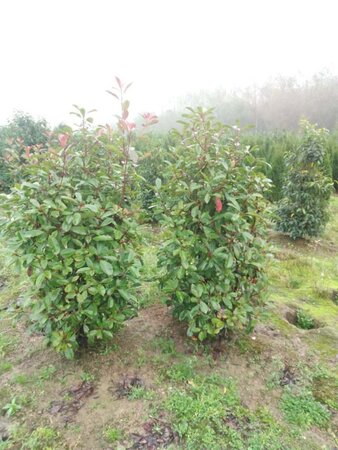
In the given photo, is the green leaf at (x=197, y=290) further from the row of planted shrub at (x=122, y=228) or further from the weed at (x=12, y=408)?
the weed at (x=12, y=408)

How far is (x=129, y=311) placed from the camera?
225cm

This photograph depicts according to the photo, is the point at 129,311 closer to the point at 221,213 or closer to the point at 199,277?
the point at 199,277

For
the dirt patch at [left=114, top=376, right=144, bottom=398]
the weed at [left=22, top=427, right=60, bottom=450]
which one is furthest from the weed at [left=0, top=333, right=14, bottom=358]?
the dirt patch at [left=114, top=376, right=144, bottom=398]

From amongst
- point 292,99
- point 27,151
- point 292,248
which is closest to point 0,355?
point 27,151

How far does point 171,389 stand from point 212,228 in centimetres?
108

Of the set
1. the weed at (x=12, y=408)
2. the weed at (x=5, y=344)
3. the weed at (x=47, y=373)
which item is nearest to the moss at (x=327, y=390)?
the weed at (x=47, y=373)

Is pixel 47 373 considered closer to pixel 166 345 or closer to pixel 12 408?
pixel 12 408

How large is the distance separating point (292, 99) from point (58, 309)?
25.1 metres

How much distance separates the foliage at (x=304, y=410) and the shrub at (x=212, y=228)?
561mm

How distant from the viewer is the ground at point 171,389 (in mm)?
1798

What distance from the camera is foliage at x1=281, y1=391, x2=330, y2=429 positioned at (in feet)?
6.36

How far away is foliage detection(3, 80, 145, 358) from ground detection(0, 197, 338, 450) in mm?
311

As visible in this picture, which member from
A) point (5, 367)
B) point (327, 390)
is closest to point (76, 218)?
point (5, 367)

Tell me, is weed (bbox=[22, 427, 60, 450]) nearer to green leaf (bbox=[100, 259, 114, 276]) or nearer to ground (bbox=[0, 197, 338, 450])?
ground (bbox=[0, 197, 338, 450])
